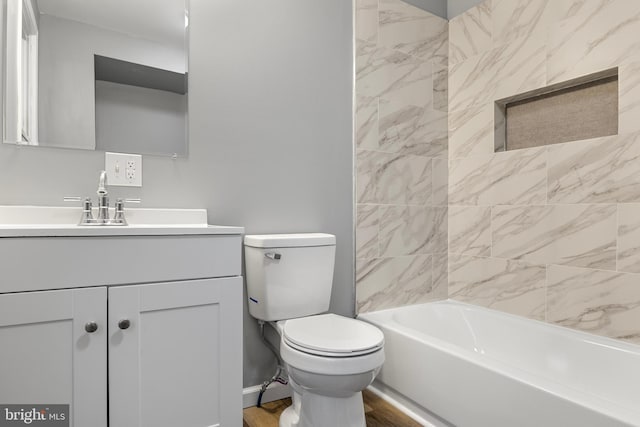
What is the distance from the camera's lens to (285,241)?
1.69 metres

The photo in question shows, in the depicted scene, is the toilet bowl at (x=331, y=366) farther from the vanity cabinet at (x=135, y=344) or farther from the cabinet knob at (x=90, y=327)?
the cabinet knob at (x=90, y=327)

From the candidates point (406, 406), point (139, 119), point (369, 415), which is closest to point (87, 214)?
point (139, 119)

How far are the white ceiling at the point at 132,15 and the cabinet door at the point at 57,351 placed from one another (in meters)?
1.09

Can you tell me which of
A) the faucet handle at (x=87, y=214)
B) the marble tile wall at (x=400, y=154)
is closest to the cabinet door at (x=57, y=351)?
the faucet handle at (x=87, y=214)

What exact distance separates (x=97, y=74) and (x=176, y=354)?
1129 millimetres

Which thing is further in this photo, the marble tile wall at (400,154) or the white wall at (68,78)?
the marble tile wall at (400,154)

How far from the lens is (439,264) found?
2.44 metres

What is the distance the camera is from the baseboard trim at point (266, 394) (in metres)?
1.81

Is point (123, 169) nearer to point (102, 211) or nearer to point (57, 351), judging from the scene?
point (102, 211)

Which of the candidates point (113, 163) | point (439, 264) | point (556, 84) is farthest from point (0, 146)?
point (556, 84)

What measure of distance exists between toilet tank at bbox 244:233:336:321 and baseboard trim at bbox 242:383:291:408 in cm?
37

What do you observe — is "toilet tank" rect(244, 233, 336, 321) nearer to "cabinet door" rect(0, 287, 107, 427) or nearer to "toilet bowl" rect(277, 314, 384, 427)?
"toilet bowl" rect(277, 314, 384, 427)

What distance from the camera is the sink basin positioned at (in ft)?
3.62

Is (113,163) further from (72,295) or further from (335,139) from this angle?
(335,139)
